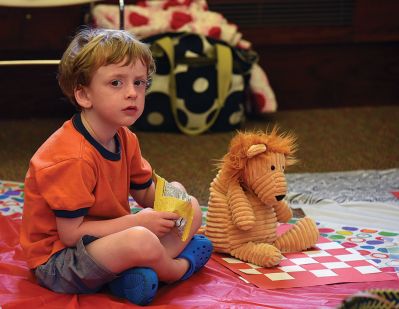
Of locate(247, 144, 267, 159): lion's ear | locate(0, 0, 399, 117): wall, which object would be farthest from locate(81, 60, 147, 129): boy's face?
locate(0, 0, 399, 117): wall

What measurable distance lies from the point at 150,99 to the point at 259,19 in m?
0.58

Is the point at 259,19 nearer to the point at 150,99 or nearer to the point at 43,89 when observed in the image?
the point at 150,99

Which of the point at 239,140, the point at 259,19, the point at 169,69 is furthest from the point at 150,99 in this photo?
the point at 239,140

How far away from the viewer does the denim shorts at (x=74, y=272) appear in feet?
4.40

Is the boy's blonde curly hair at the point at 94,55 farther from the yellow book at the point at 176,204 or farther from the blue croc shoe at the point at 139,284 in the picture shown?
the blue croc shoe at the point at 139,284

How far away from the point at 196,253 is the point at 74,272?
253mm

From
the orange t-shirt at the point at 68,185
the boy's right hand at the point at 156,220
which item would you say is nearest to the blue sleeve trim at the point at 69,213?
the orange t-shirt at the point at 68,185

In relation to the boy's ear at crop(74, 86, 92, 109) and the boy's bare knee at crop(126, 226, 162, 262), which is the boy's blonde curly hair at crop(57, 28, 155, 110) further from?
the boy's bare knee at crop(126, 226, 162, 262)

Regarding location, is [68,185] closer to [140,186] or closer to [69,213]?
[69,213]

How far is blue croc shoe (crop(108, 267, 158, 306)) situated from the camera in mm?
1324

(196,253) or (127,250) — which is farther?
(196,253)

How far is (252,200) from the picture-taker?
61.6 inches

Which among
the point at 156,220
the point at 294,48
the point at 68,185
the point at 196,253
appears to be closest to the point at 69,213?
the point at 68,185

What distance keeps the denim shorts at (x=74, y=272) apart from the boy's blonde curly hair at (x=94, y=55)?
0.29 metres
